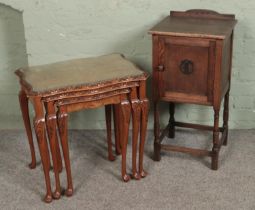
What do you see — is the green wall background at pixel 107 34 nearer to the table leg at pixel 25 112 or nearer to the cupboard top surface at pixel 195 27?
the cupboard top surface at pixel 195 27

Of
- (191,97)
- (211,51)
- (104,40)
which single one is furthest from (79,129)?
(211,51)

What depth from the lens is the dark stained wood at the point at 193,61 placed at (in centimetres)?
264

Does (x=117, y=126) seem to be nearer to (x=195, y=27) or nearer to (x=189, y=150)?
(x=189, y=150)

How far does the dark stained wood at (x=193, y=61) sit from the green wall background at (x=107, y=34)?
21cm

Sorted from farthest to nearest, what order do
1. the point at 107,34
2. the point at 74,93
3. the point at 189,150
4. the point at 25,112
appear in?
the point at 107,34 → the point at 189,150 → the point at 25,112 → the point at 74,93

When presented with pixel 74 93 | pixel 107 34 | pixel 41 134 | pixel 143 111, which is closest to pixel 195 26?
pixel 143 111

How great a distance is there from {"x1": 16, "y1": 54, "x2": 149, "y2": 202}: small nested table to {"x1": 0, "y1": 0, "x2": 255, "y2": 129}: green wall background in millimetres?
469

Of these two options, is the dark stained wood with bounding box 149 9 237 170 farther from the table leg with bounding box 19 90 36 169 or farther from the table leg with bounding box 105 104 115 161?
the table leg with bounding box 19 90 36 169

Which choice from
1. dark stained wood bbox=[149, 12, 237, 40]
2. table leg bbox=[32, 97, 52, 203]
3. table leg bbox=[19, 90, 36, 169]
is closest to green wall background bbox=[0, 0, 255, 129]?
dark stained wood bbox=[149, 12, 237, 40]

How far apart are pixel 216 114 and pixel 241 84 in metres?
0.59

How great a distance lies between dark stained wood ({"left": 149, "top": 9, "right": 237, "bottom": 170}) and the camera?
2.64m

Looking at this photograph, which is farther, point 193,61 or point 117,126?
point 117,126

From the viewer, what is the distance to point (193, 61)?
270cm

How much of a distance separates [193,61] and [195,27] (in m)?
0.20
